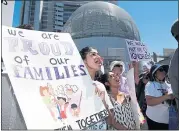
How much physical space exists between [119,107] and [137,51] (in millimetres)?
2371

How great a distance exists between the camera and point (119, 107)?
294cm

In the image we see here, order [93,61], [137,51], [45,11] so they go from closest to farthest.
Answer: [93,61], [137,51], [45,11]

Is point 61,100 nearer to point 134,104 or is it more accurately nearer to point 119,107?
point 119,107

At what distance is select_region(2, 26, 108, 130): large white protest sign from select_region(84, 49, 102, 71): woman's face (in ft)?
1.56

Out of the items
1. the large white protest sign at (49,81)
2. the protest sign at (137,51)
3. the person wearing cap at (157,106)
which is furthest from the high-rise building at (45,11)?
the large white protest sign at (49,81)

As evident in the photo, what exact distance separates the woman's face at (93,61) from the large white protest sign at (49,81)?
0.48m

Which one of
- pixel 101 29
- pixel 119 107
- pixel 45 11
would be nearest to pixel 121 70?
pixel 119 107

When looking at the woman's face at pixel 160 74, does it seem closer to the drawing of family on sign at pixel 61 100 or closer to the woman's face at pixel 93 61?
the woman's face at pixel 93 61

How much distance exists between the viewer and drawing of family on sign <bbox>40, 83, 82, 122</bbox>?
6.27 ft

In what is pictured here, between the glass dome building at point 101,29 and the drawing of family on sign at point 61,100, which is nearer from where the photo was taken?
the drawing of family on sign at point 61,100

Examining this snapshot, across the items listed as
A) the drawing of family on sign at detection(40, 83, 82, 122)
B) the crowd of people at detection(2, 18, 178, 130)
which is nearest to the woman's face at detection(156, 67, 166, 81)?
the crowd of people at detection(2, 18, 178, 130)

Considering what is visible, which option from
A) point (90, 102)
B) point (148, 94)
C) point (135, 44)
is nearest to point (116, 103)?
point (148, 94)

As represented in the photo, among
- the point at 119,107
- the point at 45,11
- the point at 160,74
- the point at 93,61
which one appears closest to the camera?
the point at 93,61

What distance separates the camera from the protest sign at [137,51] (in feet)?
16.4
